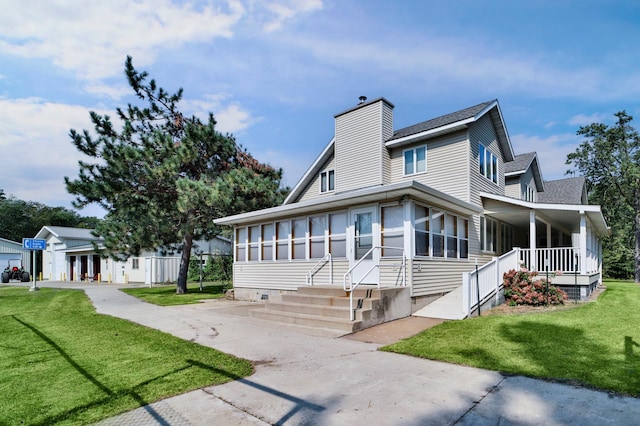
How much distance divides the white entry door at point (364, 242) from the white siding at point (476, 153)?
4.36 meters

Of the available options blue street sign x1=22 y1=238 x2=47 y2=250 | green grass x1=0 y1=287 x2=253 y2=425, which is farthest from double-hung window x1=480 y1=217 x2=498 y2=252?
blue street sign x1=22 y1=238 x2=47 y2=250

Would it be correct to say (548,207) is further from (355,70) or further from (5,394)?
(5,394)

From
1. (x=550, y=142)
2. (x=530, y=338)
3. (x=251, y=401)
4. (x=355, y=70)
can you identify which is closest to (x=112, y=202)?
(x=355, y=70)

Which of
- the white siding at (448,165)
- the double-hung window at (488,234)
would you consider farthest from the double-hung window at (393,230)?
the double-hung window at (488,234)

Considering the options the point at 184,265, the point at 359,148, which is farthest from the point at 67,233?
the point at 359,148

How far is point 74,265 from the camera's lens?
36.9 meters

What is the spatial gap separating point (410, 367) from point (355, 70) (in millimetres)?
12791

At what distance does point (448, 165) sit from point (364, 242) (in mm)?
4961

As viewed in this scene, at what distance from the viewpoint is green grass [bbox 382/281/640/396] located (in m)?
4.87

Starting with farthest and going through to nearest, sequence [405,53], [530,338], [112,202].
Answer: [112,202]
[405,53]
[530,338]

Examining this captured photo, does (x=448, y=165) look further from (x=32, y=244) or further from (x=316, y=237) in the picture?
(x=32, y=244)

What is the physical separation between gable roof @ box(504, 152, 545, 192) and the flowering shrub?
7.32 m

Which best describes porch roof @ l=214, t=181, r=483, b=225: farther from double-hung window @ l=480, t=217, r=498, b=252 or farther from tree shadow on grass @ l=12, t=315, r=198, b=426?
tree shadow on grass @ l=12, t=315, r=198, b=426

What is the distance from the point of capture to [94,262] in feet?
111
